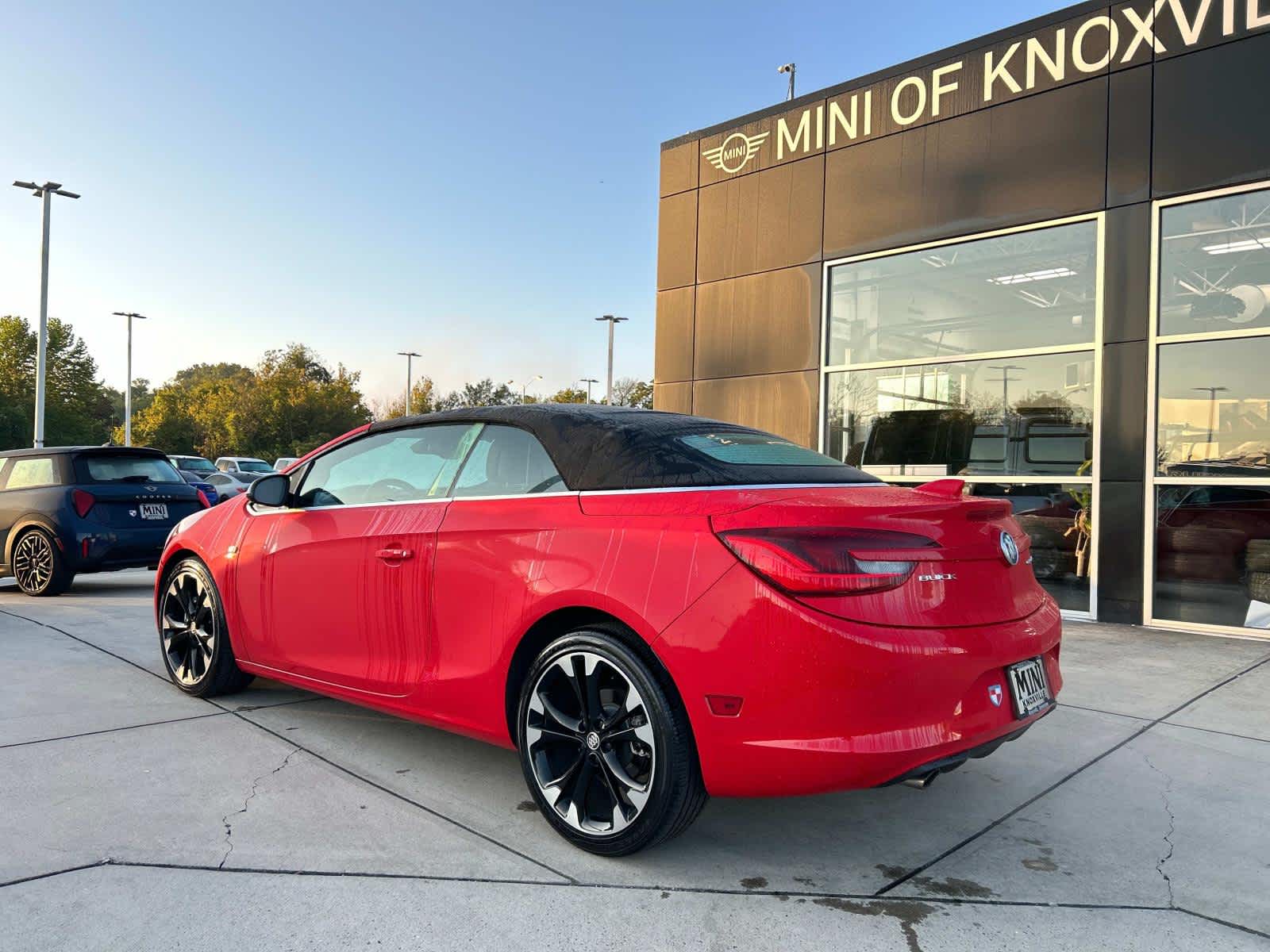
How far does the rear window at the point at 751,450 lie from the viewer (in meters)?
3.21

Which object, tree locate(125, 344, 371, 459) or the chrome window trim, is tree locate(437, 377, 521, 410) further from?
the chrome window trim

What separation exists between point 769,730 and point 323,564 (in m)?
2.20

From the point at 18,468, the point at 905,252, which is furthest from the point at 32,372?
the point at 905,252

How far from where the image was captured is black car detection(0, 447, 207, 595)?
26.7 ft

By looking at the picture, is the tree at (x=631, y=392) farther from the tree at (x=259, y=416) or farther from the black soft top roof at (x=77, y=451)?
the black soft top roof at (x=77, y=451)

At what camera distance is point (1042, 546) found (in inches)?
326

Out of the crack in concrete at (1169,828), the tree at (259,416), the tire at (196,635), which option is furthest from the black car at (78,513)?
the tree at (259,416)

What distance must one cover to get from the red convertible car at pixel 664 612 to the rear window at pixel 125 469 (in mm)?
5705

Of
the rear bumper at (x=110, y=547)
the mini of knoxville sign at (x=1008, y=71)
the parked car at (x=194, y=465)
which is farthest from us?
the parked car at (x=194, y=465)

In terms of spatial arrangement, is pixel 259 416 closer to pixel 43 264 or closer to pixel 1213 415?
pixel 43 264

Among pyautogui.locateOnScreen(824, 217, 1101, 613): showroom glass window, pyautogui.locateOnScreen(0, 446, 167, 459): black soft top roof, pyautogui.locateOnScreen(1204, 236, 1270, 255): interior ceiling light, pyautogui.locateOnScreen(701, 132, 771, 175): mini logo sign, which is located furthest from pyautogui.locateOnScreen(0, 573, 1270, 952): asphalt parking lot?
pyautogui.locateOnScreen(701, 132, 771, 175): mini logo sign

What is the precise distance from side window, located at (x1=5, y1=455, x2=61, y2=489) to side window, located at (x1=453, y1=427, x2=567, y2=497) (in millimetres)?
6663

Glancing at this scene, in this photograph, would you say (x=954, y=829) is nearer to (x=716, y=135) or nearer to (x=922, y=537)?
(x=922, y=537)

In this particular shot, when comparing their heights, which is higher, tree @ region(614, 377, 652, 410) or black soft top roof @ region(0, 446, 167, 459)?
tree @ region(614, 377, 652, 410)
